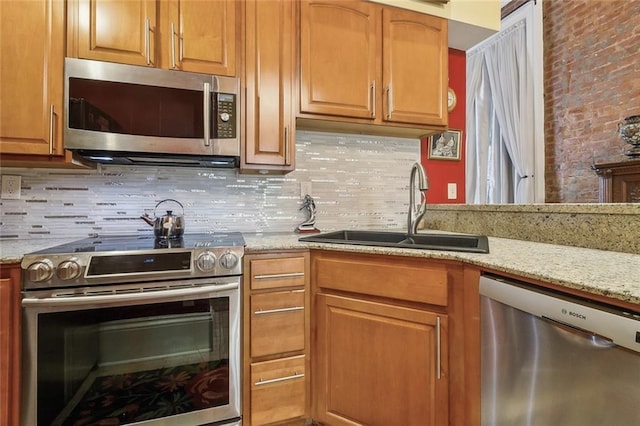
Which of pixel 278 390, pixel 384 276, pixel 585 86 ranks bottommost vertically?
pixel 278 390

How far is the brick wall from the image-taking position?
8.84ft

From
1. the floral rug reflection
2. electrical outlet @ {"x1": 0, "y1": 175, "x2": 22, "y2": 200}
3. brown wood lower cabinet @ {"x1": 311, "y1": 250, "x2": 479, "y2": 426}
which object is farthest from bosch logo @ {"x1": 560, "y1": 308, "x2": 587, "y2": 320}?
electrical outlet @ {"x1": 0, "y1": 175, "x2": 22, "y2": 200}

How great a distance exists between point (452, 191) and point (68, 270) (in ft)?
7.60

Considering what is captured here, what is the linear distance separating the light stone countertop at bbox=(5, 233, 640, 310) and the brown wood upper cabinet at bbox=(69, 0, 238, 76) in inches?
35.8

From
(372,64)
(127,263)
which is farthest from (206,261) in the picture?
(372,64)

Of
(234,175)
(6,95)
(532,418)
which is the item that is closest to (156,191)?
(234,175)

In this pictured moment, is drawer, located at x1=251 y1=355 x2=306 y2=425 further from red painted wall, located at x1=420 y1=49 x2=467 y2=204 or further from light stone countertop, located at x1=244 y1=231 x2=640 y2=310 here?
red painted wall, located at x1=420 y1=49 x2=467 y2=204

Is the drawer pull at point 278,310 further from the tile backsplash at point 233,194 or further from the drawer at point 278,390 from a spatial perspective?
the tile backsplash at point 233,194

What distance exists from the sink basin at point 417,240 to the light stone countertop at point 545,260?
0.18 ft

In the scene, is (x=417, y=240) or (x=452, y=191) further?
(x=452, y=191)

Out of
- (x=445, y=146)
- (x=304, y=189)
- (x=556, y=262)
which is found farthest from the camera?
(x=445, y=146)

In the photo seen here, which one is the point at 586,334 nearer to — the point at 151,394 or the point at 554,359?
the point at 554,359

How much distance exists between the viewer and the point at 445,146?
2365mm

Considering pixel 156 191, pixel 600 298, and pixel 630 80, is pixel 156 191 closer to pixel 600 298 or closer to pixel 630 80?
pixel 600 298
